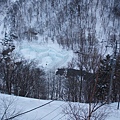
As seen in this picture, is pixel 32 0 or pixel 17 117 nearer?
pixel 17 117

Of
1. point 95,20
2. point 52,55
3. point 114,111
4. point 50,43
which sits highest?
point 95,20

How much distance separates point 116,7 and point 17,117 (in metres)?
68.3

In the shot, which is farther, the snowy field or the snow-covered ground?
the snow-covered ground

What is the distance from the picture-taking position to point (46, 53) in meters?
46.3

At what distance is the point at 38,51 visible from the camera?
4991cm

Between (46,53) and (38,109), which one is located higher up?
(46,53)

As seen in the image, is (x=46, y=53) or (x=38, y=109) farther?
(x=46, y=53)

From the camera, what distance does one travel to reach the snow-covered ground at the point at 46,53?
40994 mm

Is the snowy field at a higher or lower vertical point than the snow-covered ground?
lower

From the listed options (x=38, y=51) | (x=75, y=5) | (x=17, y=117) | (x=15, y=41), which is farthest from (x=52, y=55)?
(x=17, y=117)

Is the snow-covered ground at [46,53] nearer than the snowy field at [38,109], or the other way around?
the snowy field at [38,109]

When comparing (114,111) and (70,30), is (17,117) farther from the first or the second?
(70,30)

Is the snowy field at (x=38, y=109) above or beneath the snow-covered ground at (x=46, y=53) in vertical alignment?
beneath

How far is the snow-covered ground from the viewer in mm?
40994
